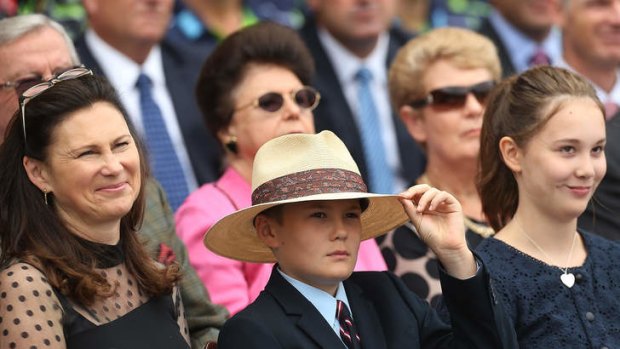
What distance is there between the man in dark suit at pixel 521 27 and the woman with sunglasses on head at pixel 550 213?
3.20 meters

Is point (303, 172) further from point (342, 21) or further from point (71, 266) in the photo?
point (342, 21)

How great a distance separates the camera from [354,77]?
7.32m

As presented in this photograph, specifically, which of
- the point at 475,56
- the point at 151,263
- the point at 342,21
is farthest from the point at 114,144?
the point at 342,21

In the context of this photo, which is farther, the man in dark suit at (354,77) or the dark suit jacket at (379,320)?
the man in dark suit at (354,77)

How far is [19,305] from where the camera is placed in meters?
3.99

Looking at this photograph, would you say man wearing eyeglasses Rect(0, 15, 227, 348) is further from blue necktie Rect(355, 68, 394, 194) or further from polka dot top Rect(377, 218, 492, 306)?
blue necktie Rect(355, 68, 394, 194)

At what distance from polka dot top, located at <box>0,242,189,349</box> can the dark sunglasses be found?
2.27m

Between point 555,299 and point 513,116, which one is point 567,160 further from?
point 555,299

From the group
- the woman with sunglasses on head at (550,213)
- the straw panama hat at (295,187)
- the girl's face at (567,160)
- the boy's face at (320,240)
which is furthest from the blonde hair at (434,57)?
the boy's face at (320,240)

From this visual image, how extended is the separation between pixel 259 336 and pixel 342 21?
3.73m

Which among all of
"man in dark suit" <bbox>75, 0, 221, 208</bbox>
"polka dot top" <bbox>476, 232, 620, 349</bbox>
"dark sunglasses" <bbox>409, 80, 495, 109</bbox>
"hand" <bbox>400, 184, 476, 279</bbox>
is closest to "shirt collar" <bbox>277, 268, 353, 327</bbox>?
"hand" <bbox>400, 184, 476, 279</bbox>

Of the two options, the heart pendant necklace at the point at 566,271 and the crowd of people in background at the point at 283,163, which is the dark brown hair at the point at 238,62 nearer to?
the crowd of people in background at the point at 283,163

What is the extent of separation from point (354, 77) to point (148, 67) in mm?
1193

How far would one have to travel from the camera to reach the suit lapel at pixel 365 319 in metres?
4.21
